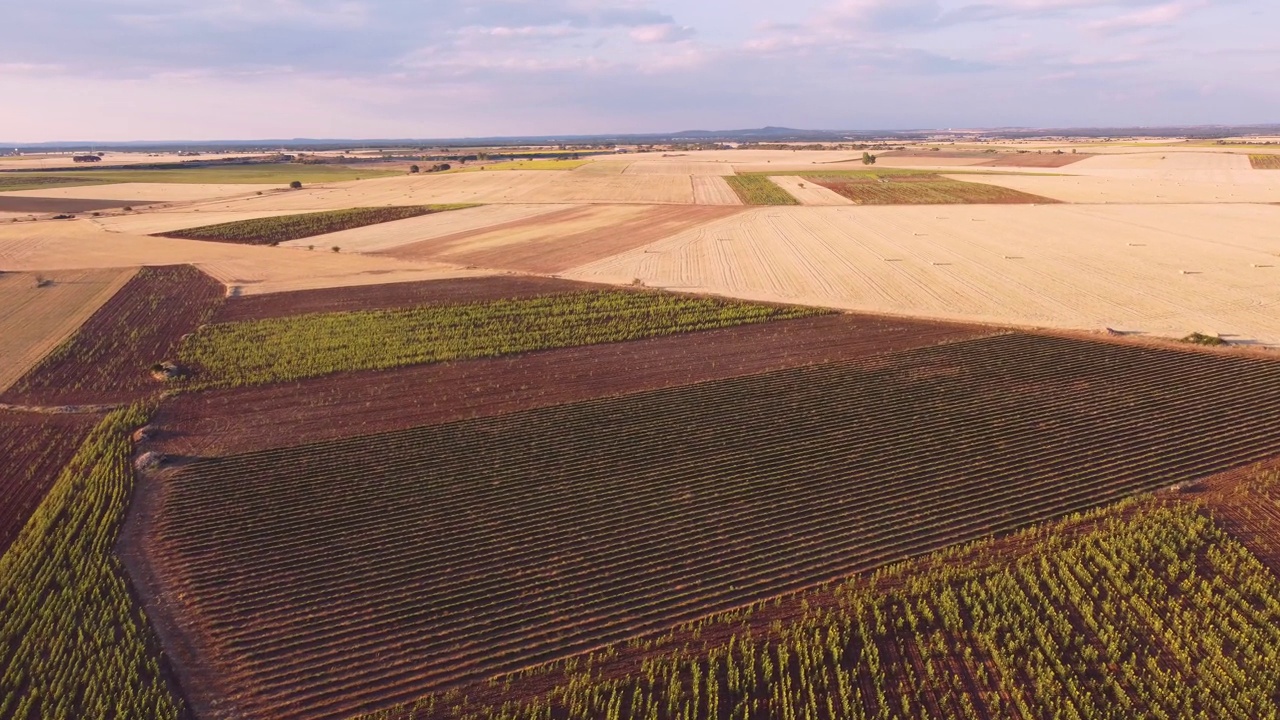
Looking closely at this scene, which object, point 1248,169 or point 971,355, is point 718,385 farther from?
point 1248,169

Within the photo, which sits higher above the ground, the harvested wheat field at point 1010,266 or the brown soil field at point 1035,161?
the brown soil field at point 1035,161

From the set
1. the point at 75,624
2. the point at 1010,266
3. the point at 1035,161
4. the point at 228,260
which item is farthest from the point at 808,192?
the point at 75,624

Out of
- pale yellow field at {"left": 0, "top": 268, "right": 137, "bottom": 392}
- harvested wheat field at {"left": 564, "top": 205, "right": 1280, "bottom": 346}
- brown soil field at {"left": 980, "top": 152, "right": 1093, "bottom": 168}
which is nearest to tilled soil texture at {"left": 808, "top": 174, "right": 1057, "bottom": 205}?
harvested wheat field at {"left": 564, "top": 205, "right": 1280, "bottom": 346}

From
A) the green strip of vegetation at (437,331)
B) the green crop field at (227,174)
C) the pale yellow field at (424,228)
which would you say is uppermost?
the green crop field at (227,174)

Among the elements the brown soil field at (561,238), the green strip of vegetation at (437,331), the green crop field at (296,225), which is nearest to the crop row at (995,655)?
the green strip of vegetation at (437,331)

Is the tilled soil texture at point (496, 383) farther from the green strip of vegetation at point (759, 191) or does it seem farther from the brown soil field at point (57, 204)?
the brown soil field at point (57, 204)

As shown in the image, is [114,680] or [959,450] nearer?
[114,680]

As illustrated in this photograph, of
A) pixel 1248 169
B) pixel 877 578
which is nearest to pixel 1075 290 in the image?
pixel 877 578

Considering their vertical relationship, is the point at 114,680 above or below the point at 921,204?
below

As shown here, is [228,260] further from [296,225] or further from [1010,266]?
[1010,266]
